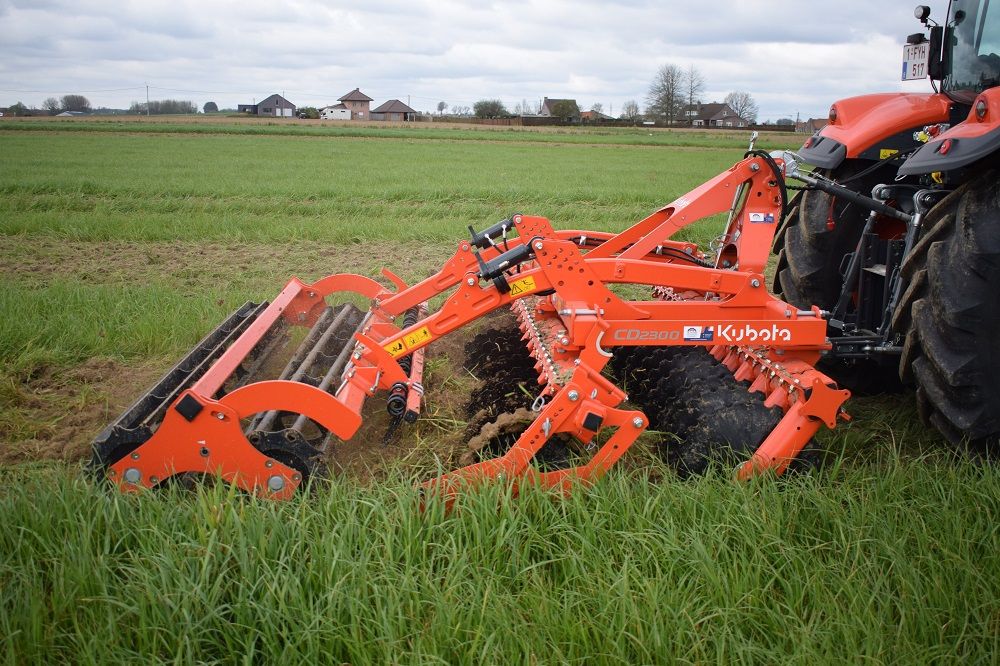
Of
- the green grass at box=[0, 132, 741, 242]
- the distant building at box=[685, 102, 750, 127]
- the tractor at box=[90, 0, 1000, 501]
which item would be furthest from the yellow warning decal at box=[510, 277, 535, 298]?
the distant building at box=[685, 102, 750, 127]

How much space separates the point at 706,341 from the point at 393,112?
8804cm

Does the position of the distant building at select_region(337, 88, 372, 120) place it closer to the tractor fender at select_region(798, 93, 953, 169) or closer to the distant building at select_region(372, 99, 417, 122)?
the distant building at select_region(372, 99, 417, 122)

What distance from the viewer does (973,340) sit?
10.5 feet

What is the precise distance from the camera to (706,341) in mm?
3504

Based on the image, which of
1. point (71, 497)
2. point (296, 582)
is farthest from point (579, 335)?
point (71, 497)

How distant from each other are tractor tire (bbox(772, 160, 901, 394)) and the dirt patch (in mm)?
4338

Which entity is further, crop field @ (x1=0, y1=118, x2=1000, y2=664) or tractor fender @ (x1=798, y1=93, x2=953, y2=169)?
tractor fender @ (x1=798, y1=93, x2=953, y2=169)

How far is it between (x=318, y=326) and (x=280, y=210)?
713cm

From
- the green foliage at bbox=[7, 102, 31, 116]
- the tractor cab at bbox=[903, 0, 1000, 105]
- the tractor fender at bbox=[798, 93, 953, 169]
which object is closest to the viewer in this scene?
the tractor cab at bbox=[903, 0, 1000, 105]

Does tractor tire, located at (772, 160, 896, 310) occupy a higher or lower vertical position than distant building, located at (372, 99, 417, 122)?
lower

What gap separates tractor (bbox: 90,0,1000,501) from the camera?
10.3 feet

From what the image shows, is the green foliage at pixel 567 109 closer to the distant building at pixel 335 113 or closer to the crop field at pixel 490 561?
the distant building at pixel 335 113

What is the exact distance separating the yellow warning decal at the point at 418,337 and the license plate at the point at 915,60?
3551 millimetres

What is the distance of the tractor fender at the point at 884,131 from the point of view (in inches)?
171
